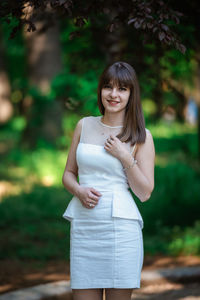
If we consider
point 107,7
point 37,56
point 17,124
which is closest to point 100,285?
point 107,7

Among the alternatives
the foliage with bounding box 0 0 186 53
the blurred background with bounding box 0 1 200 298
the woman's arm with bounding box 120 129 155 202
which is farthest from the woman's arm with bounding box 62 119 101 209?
the blurred background with bounding box 0 1 200 298

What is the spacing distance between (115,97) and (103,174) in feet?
1.75

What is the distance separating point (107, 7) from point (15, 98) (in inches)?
876

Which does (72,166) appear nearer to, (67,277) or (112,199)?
(112,199)

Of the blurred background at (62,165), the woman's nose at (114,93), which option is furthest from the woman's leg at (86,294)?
the blurred background at (62,165)

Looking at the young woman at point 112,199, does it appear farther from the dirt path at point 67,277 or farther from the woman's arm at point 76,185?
the dirt path at point 67,277

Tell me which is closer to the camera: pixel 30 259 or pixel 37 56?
pixel 30 259

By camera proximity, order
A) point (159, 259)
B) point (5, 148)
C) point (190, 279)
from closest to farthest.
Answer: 1. point (190, 279)
2. point (159, 259)
3. point (5, 148)

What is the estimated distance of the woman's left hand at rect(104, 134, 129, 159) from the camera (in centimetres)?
298

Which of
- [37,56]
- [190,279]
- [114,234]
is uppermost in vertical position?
[37,56]

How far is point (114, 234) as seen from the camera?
301cm

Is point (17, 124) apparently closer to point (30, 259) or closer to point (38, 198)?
point (38, 198)

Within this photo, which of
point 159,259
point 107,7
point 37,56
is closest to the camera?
point 107,7

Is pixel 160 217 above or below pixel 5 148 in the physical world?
below
